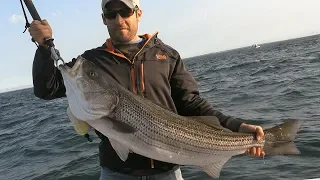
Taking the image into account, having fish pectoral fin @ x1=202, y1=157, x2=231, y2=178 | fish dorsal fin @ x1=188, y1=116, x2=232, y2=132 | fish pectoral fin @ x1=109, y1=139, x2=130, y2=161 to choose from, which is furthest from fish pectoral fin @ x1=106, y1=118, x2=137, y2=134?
fish pectoral fin @ x1=202, y1=157, x2=231, y2=178

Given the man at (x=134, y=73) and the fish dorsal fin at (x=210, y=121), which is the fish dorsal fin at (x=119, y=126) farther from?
the fish dorsal fin at (x=210, y=121)

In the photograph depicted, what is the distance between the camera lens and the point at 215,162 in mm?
4566

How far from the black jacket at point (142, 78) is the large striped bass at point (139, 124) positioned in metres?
0.23

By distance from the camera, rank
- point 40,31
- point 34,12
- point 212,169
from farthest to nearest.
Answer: point 212,169, point 34,12, point 40,31

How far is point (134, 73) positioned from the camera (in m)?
4.41

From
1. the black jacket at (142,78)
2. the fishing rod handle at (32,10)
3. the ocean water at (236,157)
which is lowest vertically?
the ocean water at (236,157)

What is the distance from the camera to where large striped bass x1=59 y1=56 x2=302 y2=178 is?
3902 mm

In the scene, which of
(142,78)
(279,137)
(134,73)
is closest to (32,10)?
(134,73)

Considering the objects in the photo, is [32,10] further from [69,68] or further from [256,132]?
[256,132]

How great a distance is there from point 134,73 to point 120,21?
0.62m

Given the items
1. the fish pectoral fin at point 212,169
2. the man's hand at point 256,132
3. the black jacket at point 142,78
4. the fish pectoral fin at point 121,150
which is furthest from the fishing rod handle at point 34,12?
the man's hand at point 256,132

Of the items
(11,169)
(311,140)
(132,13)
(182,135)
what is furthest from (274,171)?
(11,169)

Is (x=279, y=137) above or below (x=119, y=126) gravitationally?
below

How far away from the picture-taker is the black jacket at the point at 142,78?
4.09 metres
